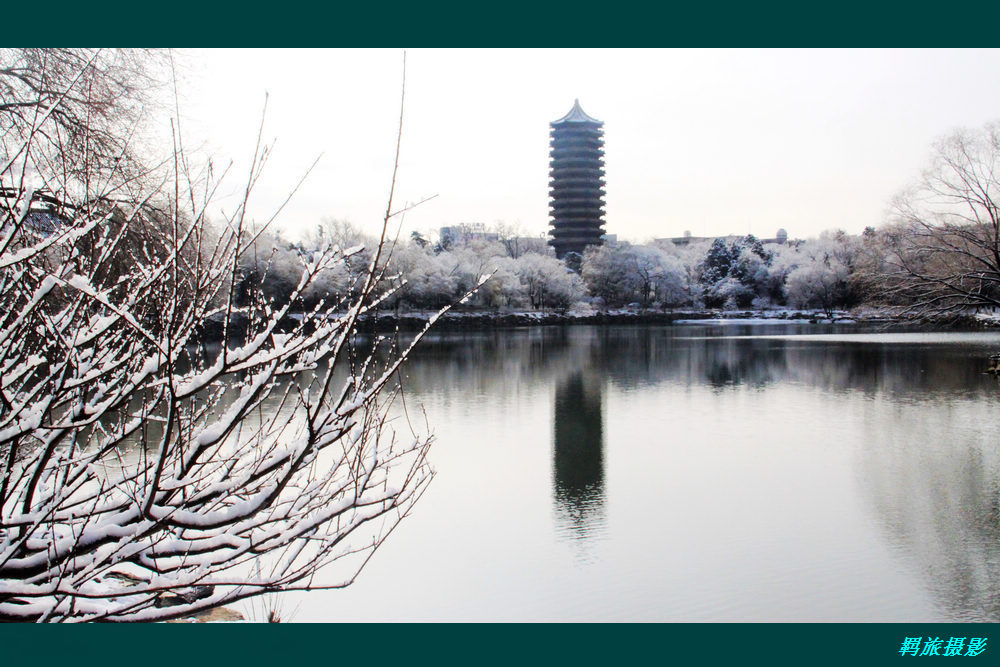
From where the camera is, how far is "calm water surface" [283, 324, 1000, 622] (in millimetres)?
6195

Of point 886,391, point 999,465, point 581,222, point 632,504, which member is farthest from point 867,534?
point 581,222

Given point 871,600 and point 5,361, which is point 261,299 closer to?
point 5,361

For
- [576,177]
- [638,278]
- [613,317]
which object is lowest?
[613,317]

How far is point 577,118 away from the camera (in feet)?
221

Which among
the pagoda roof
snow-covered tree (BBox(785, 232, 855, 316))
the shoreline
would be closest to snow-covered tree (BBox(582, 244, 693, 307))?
the shoreline

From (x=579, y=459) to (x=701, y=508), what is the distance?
240 centimetres

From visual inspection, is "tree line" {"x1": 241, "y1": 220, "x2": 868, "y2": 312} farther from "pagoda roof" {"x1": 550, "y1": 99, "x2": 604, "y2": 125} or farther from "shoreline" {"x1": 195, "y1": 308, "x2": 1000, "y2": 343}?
"pagoda roof" {"x1": 550, "y1": 99, "x2": 604, "y2": 125}

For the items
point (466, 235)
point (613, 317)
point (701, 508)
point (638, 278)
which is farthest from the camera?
point (466, 235)

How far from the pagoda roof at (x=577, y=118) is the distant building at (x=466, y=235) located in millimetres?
10275

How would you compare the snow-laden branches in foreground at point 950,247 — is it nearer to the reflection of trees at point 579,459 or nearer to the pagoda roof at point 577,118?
the reflection of trees at point 579,459

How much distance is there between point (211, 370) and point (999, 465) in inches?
390

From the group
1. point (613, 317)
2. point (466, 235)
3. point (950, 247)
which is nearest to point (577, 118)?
point (466, 235)

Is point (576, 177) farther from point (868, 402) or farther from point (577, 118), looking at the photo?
point (868, 402)

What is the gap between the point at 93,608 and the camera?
2.31 m
